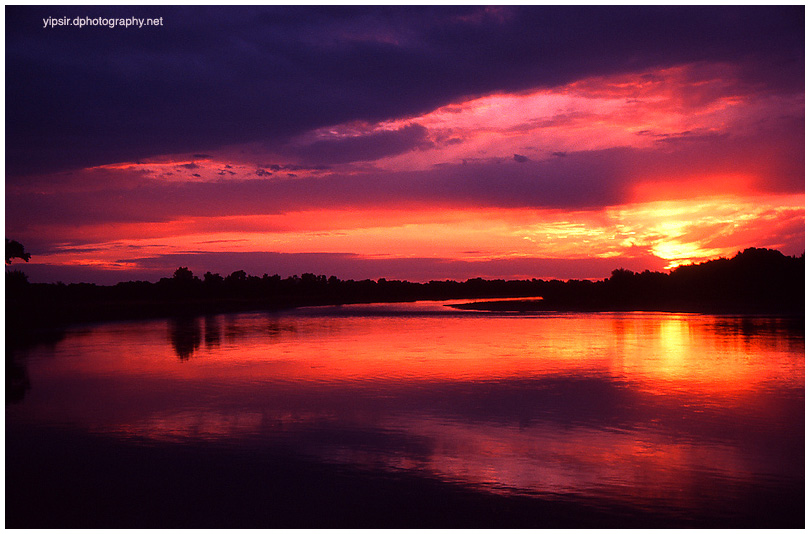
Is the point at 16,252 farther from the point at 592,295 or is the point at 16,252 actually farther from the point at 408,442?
the point at 592,295

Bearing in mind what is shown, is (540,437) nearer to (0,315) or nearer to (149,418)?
(149,418)

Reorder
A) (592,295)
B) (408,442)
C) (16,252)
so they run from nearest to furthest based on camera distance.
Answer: (408,442)
(16,252)
(592,295)

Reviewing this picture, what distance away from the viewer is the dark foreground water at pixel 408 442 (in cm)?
787

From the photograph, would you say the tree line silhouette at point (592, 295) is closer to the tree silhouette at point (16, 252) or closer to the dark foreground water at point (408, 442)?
the tree silhouette at point (16, 252)

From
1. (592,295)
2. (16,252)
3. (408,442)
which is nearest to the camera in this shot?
(408,442)

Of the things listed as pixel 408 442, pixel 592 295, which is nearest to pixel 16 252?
pixel 408 442

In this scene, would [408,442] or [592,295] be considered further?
[592,295]

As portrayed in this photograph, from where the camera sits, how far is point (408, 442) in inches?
423

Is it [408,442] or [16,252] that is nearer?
[408,442]

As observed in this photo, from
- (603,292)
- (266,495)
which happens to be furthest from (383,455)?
(603,292)

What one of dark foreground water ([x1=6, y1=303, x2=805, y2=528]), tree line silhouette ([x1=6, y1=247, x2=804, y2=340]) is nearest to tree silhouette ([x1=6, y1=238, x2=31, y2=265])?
tree line silhouette ([x1=6, y1=247, x2=804, y2=340])

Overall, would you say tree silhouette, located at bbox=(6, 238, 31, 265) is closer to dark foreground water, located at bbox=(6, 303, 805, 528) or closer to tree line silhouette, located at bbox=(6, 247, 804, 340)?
tree line silhouette, located at bbox=(6, 247, 804, 340)

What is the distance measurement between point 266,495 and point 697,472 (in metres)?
6.03

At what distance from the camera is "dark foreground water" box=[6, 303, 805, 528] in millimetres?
7867
